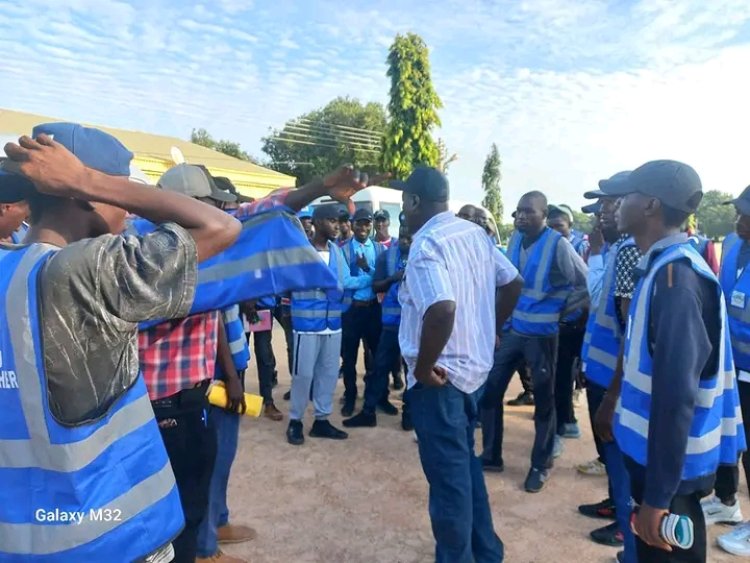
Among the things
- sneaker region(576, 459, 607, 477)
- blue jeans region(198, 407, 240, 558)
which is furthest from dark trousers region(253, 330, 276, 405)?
sneaker region(576, 459, 607, 477)

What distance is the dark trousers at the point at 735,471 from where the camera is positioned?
3529 mm

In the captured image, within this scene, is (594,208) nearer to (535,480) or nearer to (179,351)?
(535,480)

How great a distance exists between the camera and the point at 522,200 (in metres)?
4.46

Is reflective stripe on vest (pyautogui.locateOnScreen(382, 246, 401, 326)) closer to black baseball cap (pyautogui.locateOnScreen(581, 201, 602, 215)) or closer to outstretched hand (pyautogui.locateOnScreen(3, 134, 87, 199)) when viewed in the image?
black baseball cap (pyautogui.locateOnScreen(581, 201, 602, 215))

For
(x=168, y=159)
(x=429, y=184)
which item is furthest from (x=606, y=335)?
(x=168, y=159)

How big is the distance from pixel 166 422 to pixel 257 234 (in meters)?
0.90

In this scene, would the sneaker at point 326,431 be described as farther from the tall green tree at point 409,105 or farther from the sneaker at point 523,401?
the tall green tree at point 409,105

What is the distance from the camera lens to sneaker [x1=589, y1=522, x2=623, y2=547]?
3492 millimetres

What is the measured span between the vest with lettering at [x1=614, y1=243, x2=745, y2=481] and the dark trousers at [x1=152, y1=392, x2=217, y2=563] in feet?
5.89

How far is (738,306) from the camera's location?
363cm

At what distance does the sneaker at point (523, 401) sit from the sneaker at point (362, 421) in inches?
66.2

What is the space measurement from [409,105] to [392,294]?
66.3ft

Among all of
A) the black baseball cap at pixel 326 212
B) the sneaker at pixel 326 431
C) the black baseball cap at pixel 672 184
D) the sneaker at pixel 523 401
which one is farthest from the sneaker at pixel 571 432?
the black baseball cap at pixel 672 184

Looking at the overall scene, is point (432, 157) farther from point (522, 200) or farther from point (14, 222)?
point (14, 222)
